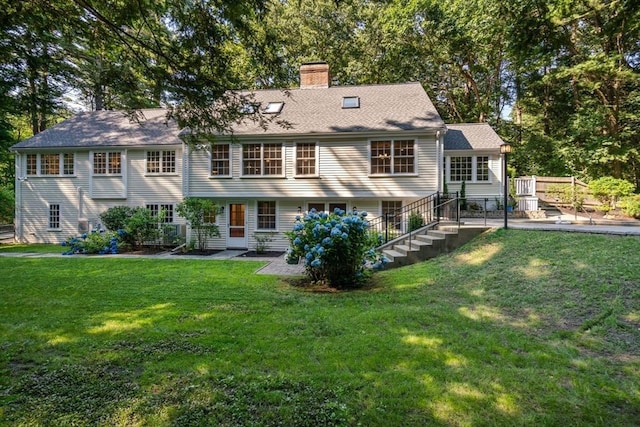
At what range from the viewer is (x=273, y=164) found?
14.6 m

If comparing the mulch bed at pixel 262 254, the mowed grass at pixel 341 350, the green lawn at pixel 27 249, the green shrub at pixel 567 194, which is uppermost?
the green shrub at pixel 567 194

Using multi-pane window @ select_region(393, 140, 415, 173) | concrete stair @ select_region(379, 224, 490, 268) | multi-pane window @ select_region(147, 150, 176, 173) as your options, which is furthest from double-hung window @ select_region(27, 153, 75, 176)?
concrete stair @ select_region(379, 224, 490, 268)

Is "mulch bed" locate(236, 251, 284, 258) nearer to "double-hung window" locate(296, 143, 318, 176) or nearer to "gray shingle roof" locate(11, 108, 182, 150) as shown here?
"double-hung window" locate(296, 143, 318, 176)

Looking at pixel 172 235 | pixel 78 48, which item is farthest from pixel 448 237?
pixel 172 235

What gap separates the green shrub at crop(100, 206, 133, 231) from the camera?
15.3 m

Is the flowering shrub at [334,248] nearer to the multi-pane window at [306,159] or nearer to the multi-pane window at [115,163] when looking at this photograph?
the multi-pane window at [306,159]

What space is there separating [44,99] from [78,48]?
0.91m

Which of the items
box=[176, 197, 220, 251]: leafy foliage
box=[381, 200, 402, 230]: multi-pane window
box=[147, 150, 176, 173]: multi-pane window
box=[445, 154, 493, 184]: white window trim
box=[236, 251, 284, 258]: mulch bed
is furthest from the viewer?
box=[445, 154, 493, 184]: white window trim

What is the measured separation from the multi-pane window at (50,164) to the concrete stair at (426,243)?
53.2ft

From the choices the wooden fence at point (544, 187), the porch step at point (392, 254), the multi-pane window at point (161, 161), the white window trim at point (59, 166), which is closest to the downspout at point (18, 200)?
the white window trim at point (59, 166)

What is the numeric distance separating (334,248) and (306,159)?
737 cm

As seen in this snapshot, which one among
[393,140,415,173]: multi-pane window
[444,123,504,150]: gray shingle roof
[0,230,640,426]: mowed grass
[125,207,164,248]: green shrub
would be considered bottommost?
[0,230,640,426]: mowed grass

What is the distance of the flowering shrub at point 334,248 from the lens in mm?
7570

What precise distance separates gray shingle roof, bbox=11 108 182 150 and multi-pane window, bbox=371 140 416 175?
342 inches
